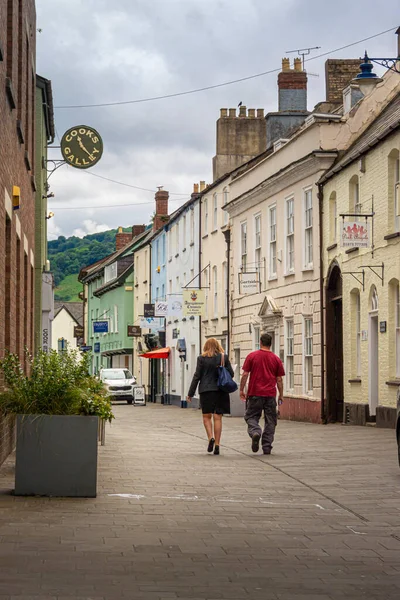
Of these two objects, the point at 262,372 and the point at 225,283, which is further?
the point at 225,283

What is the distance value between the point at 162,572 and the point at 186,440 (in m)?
14.0

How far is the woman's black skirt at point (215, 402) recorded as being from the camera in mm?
16578

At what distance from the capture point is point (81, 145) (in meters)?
24.9

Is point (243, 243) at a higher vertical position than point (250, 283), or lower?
higher

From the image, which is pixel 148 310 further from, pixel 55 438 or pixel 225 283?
pixel 55 438

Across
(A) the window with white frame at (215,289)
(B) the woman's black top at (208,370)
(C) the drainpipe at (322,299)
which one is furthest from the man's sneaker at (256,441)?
(A) the window with white frame at (215,289)

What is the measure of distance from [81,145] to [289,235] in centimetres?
907

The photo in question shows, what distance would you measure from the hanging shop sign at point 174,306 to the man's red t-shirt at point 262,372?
28353 mm

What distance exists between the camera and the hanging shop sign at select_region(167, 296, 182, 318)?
148ft

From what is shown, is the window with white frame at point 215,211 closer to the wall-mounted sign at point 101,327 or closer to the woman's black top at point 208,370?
the woman's black top at point 208,370

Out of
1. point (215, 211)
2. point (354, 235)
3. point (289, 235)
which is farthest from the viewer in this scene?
point (215, 211)

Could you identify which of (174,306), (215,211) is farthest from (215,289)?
(215,211)

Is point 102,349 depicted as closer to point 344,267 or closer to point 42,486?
point 344,267

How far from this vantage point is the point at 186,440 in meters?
21.2
